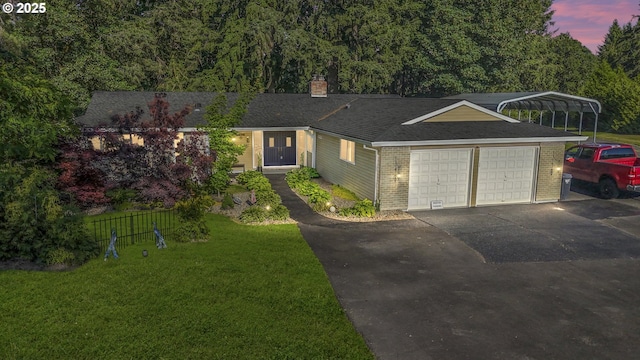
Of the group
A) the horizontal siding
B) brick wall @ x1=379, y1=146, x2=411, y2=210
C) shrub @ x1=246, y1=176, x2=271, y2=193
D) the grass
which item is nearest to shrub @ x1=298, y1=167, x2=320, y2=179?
the horizontal siding

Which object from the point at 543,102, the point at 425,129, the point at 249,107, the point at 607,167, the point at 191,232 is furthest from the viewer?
the point at 543,102

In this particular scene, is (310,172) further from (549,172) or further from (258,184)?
(549,172)

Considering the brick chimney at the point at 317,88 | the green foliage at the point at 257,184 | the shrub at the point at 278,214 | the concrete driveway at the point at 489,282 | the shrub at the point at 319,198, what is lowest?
the concrete driveway at the point at 489,282

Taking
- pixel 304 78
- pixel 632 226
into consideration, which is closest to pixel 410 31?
pixel 304 78

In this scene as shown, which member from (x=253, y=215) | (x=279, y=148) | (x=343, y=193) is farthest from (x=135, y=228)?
(x=279, y=148)

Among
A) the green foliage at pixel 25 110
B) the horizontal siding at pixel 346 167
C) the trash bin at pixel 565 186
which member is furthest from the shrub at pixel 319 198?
the trash bin at pixel 565 186

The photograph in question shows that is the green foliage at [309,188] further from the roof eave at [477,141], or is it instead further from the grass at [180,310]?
the grass at [180,310]
